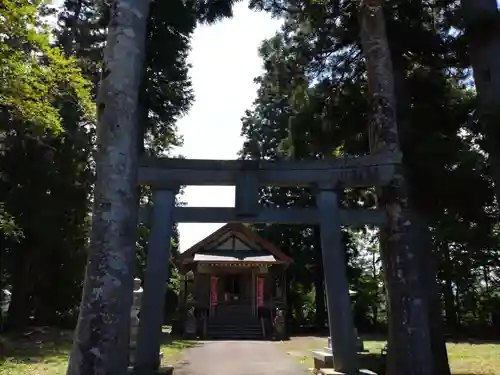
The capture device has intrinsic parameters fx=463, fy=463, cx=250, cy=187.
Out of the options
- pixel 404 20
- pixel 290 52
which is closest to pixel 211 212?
pixel 290 52

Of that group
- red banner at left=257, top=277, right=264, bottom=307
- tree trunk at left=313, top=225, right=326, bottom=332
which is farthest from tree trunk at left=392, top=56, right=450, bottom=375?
tree trunk at left=313, top=225, right=326, bottom=332

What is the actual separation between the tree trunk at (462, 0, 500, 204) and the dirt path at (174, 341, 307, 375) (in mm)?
6669

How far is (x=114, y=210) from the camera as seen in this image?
5.25 metres

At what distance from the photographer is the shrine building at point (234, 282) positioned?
23.0 meters

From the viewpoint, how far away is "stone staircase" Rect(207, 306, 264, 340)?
871 inches

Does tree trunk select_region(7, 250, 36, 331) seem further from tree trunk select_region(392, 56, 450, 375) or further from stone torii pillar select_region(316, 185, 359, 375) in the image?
tree trunk select_region(392, 56, 450, 375)

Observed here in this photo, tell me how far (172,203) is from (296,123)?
4105mm

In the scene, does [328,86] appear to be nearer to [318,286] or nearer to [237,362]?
[237,362]

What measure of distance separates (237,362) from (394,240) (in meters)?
7.26

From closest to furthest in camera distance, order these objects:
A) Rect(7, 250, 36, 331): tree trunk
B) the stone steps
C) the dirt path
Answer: the dirt path, Rect(7, 250, 36, 331): tree trunk, the stone steps

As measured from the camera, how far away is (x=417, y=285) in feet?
23.9

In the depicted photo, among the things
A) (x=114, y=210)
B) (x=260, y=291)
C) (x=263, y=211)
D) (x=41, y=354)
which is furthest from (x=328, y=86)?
(x=260, y=291)

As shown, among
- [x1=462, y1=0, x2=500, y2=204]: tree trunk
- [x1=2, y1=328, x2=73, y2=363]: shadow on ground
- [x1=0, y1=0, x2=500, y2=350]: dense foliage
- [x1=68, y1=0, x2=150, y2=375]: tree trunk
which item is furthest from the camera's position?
[x1=2, y1=328, x2=73, y2=363]: shadow on ground

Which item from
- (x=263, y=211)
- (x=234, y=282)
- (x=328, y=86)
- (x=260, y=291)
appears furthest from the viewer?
(x=234, y=282)
